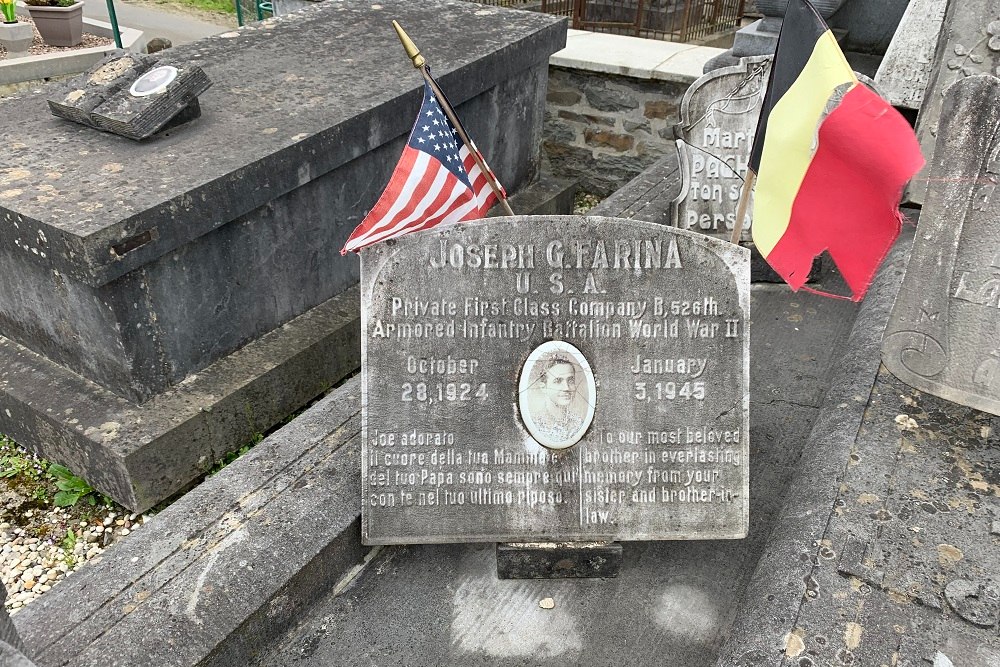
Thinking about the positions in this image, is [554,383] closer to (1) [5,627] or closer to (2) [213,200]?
(1) [5,627]

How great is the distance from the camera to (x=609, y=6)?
403 inches

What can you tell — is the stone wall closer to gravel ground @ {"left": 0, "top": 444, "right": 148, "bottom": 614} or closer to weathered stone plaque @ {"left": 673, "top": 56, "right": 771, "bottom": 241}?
weathered stone plaque @ {"left": 673, "top": 56, "right": 771, "bottom": 241}

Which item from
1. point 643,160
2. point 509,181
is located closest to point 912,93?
point 643,160

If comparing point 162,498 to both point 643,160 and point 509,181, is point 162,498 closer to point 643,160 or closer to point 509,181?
point 509,181

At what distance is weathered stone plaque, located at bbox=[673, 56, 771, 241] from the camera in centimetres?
386

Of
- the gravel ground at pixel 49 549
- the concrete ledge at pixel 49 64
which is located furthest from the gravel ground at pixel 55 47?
the gravel ground at pixel 49 549

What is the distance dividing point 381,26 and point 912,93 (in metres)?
3.13

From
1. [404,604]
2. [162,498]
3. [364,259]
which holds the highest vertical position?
[364,259]

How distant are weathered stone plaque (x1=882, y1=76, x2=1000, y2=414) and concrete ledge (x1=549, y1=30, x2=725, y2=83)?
2.82 meters

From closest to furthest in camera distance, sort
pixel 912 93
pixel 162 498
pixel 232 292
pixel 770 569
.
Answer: pixel 770 569 → pixel 162 498 → pixel 232 292 → pixel 912 93

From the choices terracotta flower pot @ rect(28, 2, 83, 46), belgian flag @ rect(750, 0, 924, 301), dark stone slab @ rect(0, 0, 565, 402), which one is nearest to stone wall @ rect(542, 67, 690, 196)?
dark stone slab @ rect(0, 0, 565, 402)

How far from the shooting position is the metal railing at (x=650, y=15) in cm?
991

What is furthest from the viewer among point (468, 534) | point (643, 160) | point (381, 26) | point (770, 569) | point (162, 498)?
point (643, 160)

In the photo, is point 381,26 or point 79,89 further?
point 381,26
